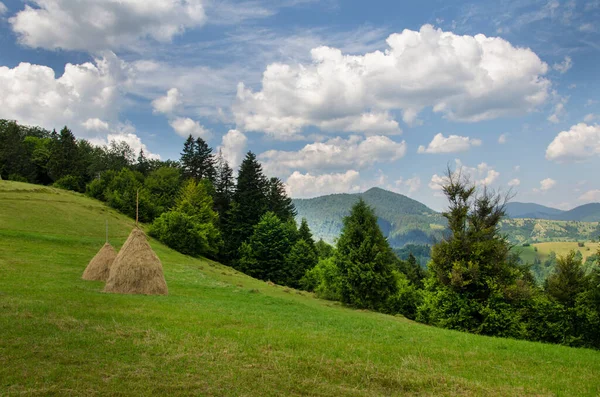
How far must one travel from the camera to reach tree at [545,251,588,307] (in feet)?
106

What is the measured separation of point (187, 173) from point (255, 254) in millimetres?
39642

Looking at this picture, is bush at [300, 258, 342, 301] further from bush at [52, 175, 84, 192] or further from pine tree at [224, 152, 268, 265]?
bush at [52, 175, 84, 192]

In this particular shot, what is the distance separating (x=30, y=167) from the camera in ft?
317

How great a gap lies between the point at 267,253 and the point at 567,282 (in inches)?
1855

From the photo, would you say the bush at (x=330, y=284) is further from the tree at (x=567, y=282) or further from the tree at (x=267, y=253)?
the tree at (x=267, y=253)

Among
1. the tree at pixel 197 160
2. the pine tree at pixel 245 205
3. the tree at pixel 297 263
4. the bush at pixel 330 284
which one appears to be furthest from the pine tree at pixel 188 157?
the bush at pixel 330 284

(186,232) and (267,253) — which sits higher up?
(186,232)

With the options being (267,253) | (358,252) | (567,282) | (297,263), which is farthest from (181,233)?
(567,282)

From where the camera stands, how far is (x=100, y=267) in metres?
26.6

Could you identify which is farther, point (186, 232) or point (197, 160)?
point (197, 160)

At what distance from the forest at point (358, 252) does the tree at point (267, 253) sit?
0.62 ft

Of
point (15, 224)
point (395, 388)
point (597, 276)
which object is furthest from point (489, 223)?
point (15, 224)

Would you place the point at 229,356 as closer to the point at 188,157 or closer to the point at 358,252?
the point at 358,252

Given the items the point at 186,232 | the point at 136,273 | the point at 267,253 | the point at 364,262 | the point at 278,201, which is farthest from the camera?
the point at 278,201
